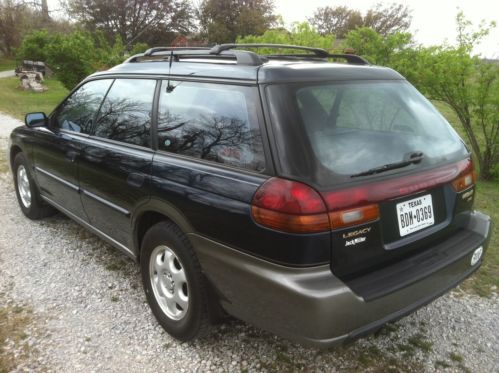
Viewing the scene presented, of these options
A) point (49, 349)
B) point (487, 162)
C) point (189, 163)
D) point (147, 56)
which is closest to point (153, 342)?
point (49, 349)

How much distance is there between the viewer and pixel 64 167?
3645 mm

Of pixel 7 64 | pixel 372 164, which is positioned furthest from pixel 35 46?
pixel 372 164

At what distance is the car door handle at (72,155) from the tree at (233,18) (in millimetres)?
32789

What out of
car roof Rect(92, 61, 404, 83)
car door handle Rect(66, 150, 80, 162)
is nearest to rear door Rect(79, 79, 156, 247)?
car door handle Rect(66, 150, 80, 162)

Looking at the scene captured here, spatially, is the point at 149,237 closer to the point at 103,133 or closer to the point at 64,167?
the point at 103,133

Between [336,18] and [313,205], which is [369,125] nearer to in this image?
[313,205]

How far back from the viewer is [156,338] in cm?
275

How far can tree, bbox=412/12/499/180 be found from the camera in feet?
20.2

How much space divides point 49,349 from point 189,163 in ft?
4.79

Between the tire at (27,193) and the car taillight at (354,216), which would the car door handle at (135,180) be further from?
the tire at (27,193)

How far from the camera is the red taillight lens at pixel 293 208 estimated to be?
6.23ft

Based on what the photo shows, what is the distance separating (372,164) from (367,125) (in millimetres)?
390

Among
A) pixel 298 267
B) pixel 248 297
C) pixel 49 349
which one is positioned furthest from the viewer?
pixel 49 349

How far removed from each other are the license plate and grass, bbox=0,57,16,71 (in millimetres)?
38968
